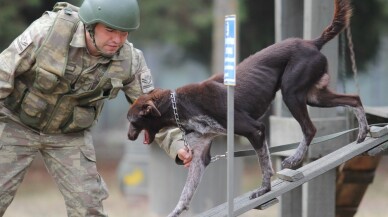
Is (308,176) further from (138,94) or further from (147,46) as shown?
(147,46)

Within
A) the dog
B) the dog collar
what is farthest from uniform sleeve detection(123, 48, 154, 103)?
the dog collar

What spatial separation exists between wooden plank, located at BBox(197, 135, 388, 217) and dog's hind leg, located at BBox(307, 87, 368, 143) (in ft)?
0.45

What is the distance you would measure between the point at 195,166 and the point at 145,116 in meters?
0.51

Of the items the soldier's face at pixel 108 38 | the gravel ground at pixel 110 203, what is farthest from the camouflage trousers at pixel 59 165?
the gravel ground at pixel 110 203

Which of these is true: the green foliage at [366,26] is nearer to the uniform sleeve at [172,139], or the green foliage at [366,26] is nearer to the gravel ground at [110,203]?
the gravel ground at [110,203]

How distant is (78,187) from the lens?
6.03 meters

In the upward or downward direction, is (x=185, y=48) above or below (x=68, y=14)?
below

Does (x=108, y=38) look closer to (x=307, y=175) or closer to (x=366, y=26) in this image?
(x=307, y=175)

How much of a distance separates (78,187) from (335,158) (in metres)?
1.86

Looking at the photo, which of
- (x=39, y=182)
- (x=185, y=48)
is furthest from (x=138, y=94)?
(x=185, y=48)

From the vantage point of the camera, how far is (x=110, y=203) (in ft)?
44.2

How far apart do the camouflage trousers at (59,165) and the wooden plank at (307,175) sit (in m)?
0.81

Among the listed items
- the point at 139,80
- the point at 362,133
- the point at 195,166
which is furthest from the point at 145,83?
the point at 362,133

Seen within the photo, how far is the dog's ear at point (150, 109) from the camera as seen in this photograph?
5.85 m
